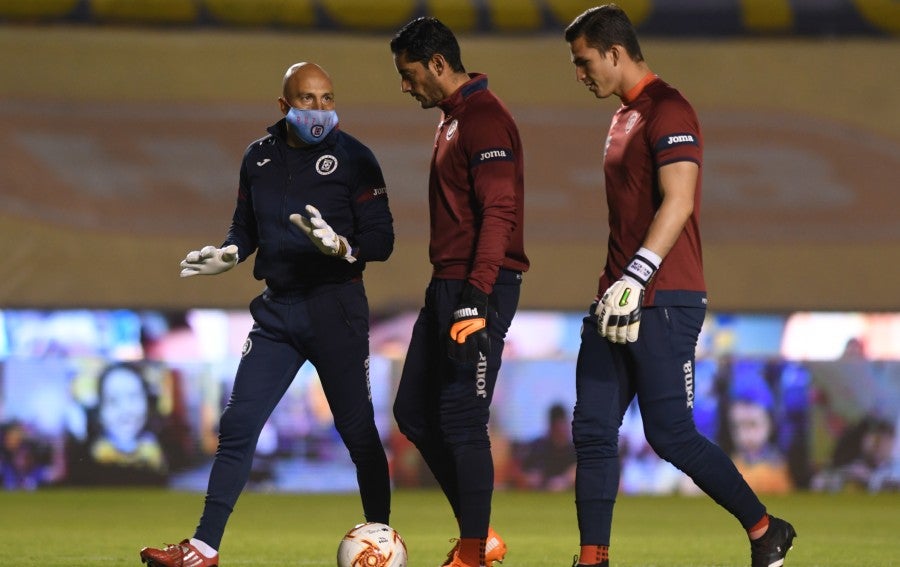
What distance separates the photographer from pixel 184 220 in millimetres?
13844

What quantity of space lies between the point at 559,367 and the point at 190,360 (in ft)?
9.97

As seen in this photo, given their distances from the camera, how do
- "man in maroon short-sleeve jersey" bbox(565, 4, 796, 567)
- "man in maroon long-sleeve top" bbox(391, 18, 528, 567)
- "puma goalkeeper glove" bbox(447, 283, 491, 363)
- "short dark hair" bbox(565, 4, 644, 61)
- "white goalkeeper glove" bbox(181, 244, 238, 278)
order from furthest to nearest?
"white goalkeeper glove" bbox(181, 244, 238, 278)
"man in maroon long-sleeve top" bbox(391, 18, 528, 567)
"puma goalkeeper glove" bbox(447, 283, 491, 363)
"short dark hair" bbox(565, 4, 644, 61)
"man in maroon short-sleeve jersey" bbox(565, 4, 796, 567)

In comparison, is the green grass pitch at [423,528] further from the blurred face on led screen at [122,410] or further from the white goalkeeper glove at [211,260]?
the white goalkeeper glove at [211,260]

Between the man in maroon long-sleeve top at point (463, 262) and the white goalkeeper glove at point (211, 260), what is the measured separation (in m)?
0.80

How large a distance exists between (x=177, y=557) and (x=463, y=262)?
1.53 metres

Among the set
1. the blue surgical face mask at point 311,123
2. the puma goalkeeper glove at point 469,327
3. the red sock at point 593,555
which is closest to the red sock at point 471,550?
the red sock at point 593,555

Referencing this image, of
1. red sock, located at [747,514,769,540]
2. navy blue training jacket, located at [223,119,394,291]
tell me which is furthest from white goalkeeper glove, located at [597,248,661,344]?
navy blue training jacket, located at [223,119,394,291]

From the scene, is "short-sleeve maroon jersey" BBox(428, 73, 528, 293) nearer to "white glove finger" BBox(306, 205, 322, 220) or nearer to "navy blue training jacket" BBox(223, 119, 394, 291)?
"navy blue training jacket" BBox(223, 119, 394, 291)

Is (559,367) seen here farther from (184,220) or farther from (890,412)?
(184,220)

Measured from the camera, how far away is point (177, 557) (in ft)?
17.8

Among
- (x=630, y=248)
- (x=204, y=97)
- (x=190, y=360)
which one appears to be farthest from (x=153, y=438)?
(x=630, y=248)

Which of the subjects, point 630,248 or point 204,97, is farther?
point 204,97

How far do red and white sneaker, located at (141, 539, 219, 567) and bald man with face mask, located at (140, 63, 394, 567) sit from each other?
0.29m

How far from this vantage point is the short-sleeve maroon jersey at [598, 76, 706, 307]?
513 centimetres
